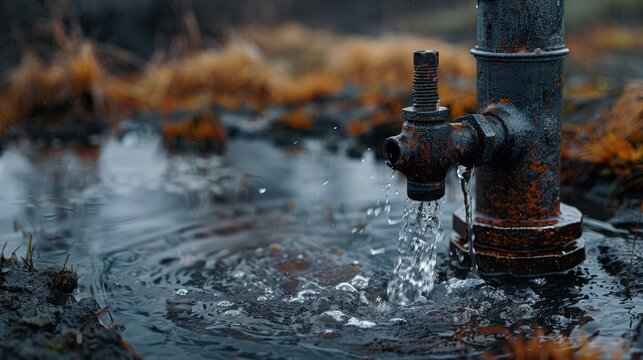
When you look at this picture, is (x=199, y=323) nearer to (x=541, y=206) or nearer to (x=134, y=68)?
(x=541, y=206)

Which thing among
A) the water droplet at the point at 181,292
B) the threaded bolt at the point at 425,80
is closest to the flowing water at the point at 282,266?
the water droplet at the point at 181,292

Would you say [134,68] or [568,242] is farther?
[134,68]

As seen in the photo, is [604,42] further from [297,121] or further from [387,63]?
[297,121]

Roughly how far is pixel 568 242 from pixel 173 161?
10.0 feet

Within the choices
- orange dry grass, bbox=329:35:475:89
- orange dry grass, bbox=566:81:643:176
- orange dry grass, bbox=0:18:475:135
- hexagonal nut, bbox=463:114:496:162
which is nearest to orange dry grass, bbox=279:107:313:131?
orange dry grass, bbox=0:18:475:135

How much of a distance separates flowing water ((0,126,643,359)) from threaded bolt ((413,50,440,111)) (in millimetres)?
468

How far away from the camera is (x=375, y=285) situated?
3039 mm

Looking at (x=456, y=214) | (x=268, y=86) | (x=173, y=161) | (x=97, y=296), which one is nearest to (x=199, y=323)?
(x=97, y=296)

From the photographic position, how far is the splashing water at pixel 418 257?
294cm

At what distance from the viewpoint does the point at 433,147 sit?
2.74 m

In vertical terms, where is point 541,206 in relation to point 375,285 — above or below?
above

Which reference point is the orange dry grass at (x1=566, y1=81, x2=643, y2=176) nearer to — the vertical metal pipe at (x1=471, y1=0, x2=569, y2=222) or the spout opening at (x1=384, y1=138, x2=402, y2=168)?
the vertical metal pipe at (x1=471, y1=0, x2=569, y2=222)

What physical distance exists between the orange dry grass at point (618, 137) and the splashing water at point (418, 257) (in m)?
1.46

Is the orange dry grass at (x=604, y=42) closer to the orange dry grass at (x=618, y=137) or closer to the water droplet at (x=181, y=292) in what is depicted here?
the orange dry grass at (x=618, y=137)
